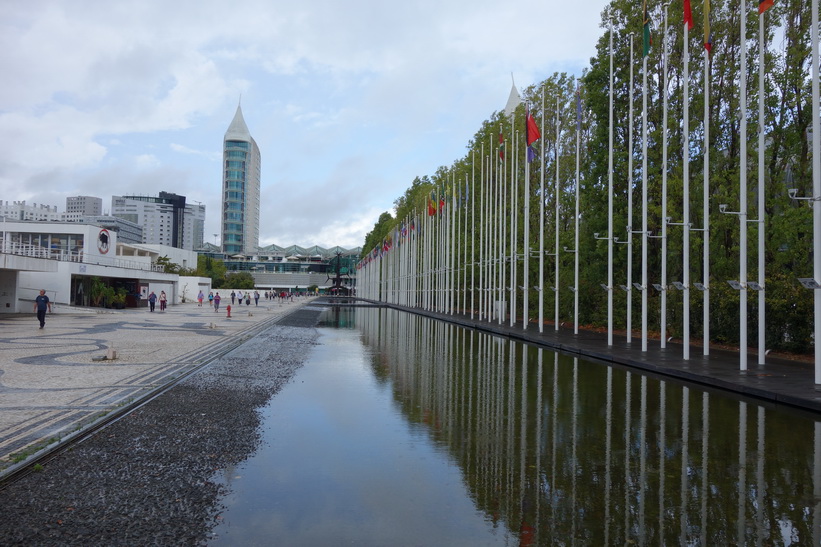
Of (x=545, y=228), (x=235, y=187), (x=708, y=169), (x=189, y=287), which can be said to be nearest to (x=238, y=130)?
(x=235, y=187)

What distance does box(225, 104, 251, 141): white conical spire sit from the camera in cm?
18288

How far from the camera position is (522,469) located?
6590 mm

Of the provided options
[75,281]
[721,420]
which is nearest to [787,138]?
[721,420]

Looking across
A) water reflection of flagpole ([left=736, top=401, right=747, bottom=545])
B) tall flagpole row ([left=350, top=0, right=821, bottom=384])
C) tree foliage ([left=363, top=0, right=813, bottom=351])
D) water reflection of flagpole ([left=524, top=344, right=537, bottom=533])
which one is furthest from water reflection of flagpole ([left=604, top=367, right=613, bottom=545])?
Result: tree foliage ([left=363, top=0, right=813, bottom=351])

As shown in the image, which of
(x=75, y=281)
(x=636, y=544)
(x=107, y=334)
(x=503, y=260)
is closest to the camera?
(x=636, y=544)

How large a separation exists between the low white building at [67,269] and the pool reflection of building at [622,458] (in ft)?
114

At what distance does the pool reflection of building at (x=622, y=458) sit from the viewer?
5.10 meters

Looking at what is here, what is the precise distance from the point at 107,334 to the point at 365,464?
21611 mm

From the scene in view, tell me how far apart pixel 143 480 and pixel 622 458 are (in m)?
4.84

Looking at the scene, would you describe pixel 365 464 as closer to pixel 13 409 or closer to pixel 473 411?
pixel 473 411

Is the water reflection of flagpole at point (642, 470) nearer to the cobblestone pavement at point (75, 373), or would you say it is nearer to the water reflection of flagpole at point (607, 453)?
the water reflection of flagpole at point (607, 453)

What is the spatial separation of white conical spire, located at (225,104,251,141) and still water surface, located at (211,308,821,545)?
595 feet

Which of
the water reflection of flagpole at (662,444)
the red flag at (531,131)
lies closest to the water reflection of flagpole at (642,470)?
the water reflection of flagpole at (662,444)

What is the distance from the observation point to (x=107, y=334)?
25234mm
